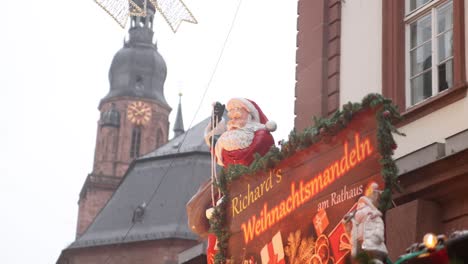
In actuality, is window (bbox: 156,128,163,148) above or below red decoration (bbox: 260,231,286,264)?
above

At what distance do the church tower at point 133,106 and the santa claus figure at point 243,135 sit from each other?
8306 cm

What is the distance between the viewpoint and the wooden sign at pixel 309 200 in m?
9.16

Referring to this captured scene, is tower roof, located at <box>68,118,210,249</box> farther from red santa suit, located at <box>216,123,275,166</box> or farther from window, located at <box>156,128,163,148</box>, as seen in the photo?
red santa suit, located at <box>216,123,275,166</box>

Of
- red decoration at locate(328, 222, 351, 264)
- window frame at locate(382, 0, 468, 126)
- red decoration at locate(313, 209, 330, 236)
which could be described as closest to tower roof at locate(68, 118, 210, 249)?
window frame at locate(382, 0, 468, 126)

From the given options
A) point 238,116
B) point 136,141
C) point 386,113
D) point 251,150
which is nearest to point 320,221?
point 386,113

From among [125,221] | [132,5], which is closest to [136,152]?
[125,221]

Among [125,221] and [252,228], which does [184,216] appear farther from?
[252,228]

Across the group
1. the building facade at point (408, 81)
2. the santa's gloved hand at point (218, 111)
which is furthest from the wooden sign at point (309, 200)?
the santa's gloved hand at point (218, 111)

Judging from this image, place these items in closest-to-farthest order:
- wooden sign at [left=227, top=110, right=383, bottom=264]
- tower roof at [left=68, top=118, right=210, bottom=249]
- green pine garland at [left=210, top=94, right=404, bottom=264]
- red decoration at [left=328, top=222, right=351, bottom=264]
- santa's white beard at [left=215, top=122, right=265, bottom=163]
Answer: green pine garland at [left=210, top=94, right=404, bottom=264]
red decoration at [left=328, top=222, right=351, bottom=264]
wooden sign at [left=227, top=110, right=383, bottom=264]
santa's white beard at [left=215, top=122, right=265, bottom=163]
tower roof at [left=68, top=118, right=210, bottom=249]

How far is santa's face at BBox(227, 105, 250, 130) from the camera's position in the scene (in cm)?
1295

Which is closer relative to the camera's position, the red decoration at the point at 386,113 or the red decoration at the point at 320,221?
the red decoration at the point at 386,113

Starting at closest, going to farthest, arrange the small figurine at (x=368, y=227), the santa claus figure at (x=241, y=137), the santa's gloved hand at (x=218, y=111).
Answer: the small figurine at (x=368, y=227), the santa claus figure at (x=241, y=137), the santa's gloved hand at (x=218, y=111)

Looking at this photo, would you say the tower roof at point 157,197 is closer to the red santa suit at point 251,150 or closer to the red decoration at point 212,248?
the red decoration at point 212,248

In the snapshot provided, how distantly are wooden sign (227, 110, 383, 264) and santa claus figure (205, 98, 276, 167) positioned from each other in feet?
4.14
